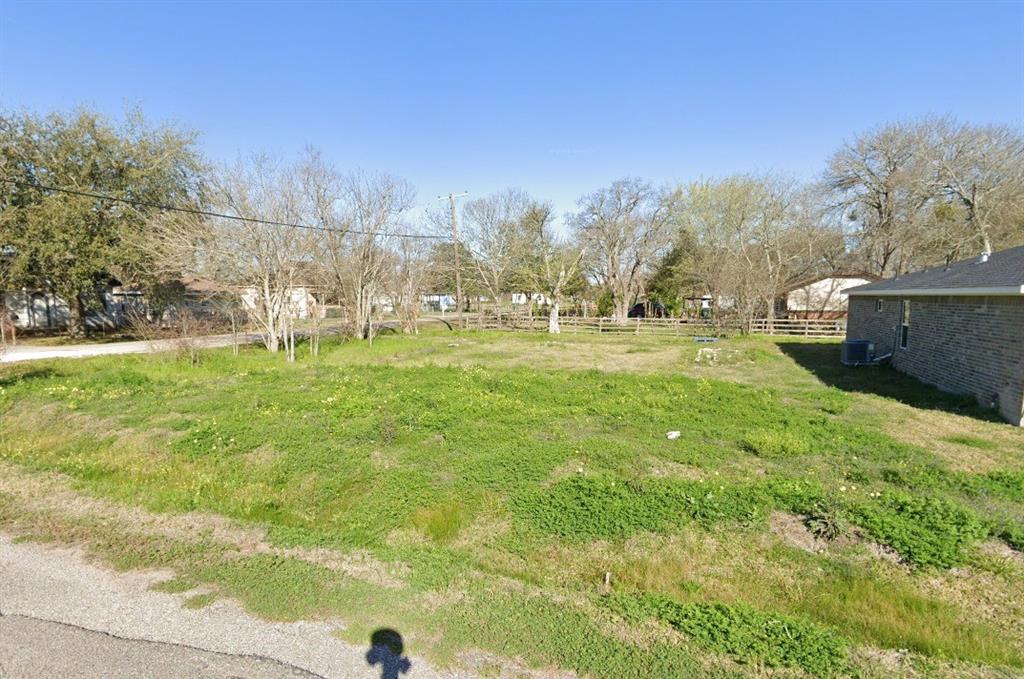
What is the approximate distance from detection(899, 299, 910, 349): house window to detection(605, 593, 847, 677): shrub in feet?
43.4

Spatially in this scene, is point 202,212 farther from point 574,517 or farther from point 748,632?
point 748,632

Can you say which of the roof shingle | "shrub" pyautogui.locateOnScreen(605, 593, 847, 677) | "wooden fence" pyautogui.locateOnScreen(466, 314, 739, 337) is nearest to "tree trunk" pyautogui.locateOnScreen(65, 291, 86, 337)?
"wooden fence" pyautogui.locateOnScreen(466, 314, 739, 337)

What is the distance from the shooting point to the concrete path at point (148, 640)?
8.23ft

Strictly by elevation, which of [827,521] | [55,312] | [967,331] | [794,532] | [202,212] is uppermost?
[202,212]

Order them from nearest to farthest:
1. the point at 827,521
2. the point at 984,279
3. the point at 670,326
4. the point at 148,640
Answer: the point at 148,640, the point at 827,521, the point at 984,279, the point at 670,326

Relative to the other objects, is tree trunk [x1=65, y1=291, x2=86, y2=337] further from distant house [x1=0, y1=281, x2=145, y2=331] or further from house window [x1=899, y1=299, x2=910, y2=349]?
house window [x1=899, y1=299, x2=910, y2=349]

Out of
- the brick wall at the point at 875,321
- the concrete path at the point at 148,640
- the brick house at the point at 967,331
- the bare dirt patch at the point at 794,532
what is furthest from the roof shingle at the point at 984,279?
the concrete path at the point at 148,640

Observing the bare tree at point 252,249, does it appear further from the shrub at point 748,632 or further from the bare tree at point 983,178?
the bare tree at point 983,178

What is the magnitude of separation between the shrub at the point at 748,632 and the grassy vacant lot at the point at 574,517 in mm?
13

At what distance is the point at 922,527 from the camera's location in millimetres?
4102

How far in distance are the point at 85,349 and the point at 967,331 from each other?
27.3 m

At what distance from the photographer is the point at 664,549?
3.98 metres

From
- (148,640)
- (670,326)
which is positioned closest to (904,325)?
(670,326)

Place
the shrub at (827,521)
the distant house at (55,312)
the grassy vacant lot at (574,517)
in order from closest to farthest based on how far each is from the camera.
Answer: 1. the grassy vacant lot at (574,517)
2. the shrub at (827,521)
3. the distant house at (55,312)
